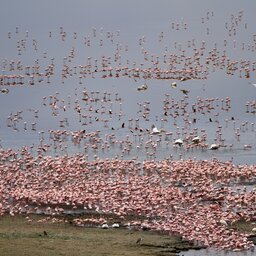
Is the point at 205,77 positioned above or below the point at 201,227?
above

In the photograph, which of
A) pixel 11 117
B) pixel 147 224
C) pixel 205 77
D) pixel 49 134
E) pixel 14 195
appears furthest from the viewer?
pixel 205 77

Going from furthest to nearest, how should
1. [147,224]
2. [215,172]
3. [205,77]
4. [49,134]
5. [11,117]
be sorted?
1. [205,77]
2. [11,117]
3. [49,134]
4. [215,172]
5. [147,224]

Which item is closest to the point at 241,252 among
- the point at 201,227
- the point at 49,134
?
the point at 201,227

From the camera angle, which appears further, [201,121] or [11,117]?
[11,117]

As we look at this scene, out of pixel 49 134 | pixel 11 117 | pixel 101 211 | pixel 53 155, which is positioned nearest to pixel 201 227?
pixel 101 211

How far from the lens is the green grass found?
3253 centimetres

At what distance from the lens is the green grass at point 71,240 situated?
1281 inches

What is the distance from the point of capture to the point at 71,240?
115 feet

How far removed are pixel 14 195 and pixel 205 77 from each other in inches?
1227

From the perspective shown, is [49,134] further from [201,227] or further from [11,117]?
[201,227]

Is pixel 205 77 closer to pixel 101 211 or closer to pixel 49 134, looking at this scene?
pixel 49 134

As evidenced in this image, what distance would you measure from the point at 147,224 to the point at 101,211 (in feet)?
9.11

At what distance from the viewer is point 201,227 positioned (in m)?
35.2

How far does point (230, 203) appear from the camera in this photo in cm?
3878
